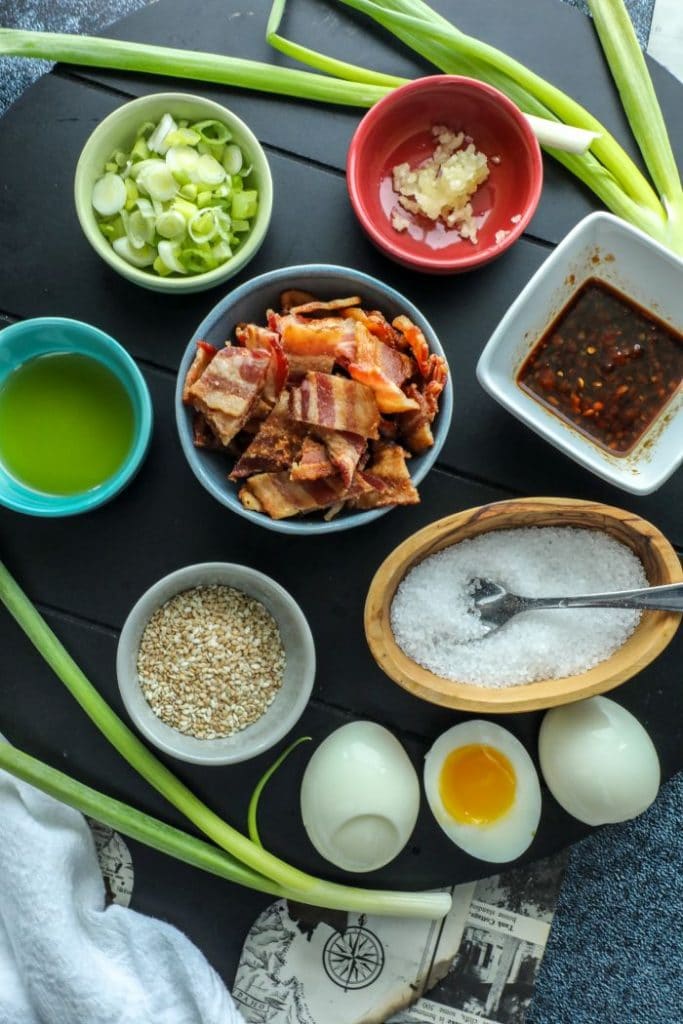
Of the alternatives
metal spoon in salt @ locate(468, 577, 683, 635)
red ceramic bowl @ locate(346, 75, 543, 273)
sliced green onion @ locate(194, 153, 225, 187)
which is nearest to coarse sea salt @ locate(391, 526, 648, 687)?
metal spoon in salt @ locate(468, 577, 683, 635)

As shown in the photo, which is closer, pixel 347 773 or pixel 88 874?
pixel 347 773

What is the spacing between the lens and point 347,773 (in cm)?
131

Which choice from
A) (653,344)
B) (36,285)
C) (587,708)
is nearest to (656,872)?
(587,708)

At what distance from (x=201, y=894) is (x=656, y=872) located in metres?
0.89

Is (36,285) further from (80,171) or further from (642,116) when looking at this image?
(642,116)

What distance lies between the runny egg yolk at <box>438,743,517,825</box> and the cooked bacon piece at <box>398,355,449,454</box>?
0.51 metres

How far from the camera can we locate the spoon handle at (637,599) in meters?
1.22

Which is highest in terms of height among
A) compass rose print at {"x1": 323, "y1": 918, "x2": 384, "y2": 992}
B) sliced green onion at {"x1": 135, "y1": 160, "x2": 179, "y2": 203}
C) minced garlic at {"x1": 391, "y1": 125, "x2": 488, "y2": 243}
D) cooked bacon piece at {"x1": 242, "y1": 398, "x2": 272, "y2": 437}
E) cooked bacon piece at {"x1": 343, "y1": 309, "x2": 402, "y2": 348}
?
minced garlic at {"x1": 391, "y1": 125, "x2": 488, "y2": 243}

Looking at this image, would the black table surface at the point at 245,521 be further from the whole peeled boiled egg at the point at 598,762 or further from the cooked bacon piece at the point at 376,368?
the cooked bacon piece at the point at 376,368

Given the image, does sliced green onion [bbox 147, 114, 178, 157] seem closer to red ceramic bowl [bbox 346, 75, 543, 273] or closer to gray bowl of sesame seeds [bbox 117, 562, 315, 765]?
red ceramic bowl [bbox 346, 75, 543, 273]

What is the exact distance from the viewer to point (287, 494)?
119 cm

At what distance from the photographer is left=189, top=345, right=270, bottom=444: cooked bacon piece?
3.80ft

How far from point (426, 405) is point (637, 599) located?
1.34 ft

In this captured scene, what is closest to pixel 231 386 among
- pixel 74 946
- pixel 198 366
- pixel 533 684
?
pixel 198 366
